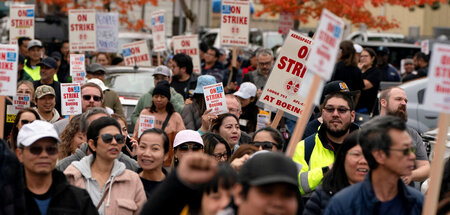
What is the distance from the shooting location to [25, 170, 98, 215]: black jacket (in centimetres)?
555

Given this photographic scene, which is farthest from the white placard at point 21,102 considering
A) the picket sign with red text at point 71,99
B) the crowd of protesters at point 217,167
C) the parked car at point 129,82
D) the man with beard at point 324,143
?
the man with beard at point 324,143

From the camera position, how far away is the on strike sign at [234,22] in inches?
579

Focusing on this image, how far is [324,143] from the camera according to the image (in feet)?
23.7

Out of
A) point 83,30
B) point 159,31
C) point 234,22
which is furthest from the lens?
point 159,31

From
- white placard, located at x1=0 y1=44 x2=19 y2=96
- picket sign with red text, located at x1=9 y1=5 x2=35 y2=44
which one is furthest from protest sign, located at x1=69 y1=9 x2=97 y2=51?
white placard, located at x1=0 y1=44 x2=19 y2=96

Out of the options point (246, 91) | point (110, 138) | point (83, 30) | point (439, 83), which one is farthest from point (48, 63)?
point (439, 83)

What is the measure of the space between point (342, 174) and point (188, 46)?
11307mm

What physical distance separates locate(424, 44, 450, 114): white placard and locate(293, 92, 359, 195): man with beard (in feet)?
5.59

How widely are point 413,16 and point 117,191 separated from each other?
42.9 m

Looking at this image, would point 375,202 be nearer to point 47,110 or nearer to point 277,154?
point 277,154

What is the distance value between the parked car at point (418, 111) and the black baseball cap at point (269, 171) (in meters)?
10.3

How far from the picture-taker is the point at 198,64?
56.0 ft

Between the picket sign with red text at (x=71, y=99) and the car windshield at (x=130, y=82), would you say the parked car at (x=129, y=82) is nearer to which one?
the car windshield at (x=130, y=82)

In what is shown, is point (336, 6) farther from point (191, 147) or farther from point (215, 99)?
point (191, 147)
